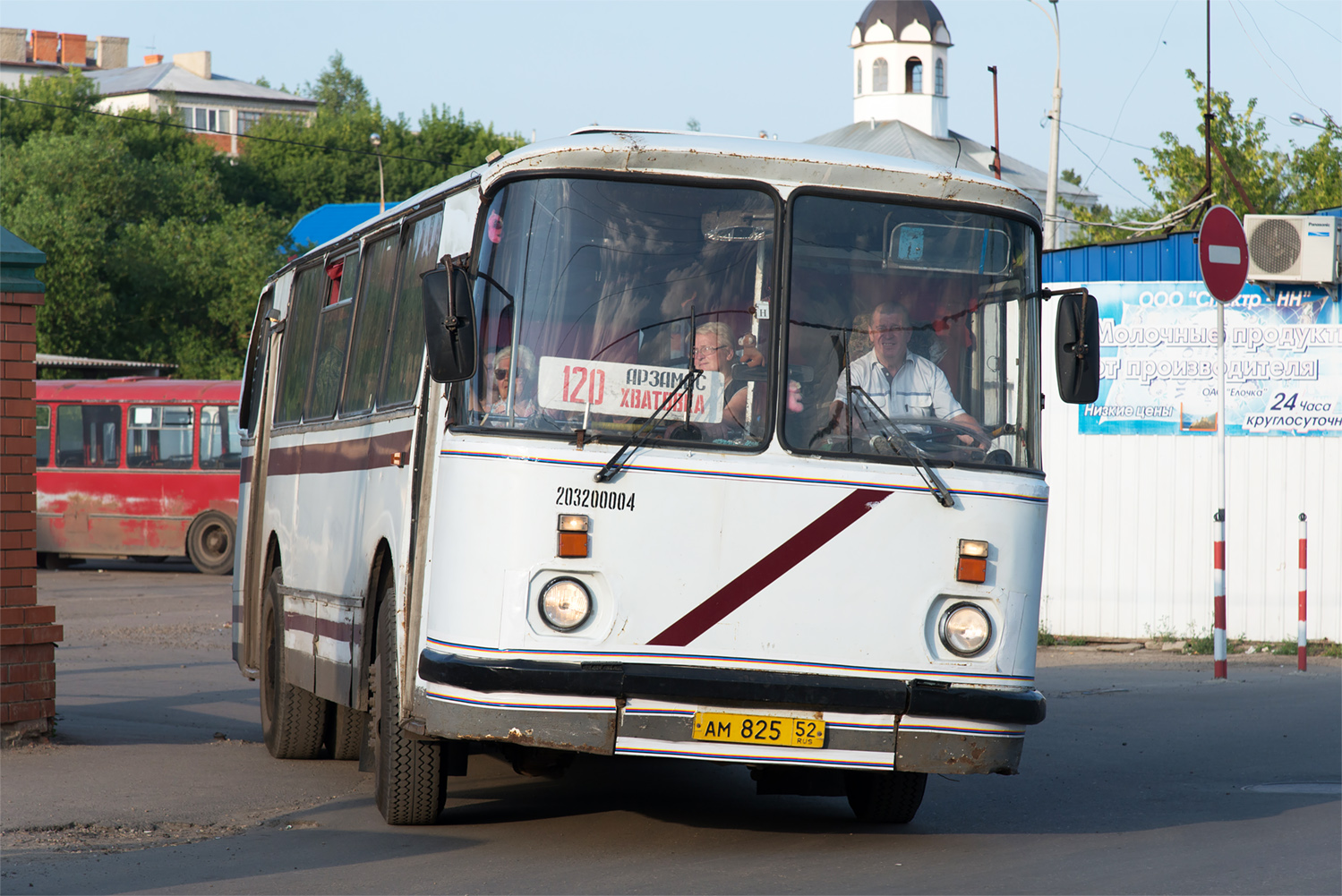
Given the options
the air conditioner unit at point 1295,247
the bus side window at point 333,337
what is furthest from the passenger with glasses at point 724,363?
the air conditioner unit at point 1295,247

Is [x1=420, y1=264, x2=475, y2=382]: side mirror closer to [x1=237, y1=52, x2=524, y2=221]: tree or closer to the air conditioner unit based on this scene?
the air conditioner unit

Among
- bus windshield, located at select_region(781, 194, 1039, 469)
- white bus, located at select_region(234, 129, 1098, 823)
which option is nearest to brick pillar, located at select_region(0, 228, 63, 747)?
white bus, located at select_region(234, 129, 1098, 823)

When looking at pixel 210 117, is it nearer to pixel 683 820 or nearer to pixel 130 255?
pixel 130 255

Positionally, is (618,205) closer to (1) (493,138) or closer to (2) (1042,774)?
(2) (1042,774)

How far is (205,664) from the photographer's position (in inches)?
618

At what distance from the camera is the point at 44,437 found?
28.8m

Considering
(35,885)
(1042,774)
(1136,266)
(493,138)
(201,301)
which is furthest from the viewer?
(493,138)

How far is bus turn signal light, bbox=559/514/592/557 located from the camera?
6.61m

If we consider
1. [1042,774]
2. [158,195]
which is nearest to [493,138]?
[158,195]

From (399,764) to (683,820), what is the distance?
57.8 inches

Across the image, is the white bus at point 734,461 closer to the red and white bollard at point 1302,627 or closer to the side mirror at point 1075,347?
the side mirror at point 1075,347

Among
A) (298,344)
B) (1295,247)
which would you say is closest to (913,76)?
(1295,247)

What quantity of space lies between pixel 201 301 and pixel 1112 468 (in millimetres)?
45758

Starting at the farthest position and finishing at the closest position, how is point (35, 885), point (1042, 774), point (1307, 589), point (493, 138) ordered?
point (493, 138), point (1307, 589), point (1042, 774), point (35, 885)
